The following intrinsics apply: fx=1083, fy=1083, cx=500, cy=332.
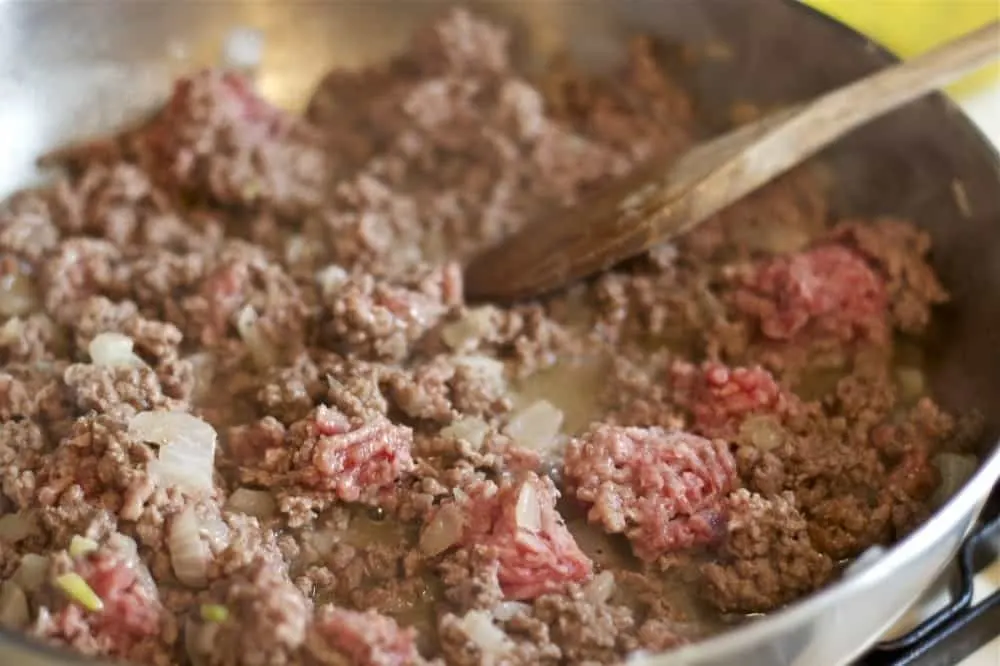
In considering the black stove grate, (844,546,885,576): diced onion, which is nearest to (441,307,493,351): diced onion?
(844,546,885,576): diced onion

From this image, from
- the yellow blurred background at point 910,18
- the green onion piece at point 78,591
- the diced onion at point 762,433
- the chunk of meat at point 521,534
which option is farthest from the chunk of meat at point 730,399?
the green onion piece at point 78,591

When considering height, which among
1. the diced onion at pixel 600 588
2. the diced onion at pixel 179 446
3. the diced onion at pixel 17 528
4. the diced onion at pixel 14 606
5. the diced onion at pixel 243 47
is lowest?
the diced onion at pixel 14 606

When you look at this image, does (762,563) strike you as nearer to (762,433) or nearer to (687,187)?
(762,433)

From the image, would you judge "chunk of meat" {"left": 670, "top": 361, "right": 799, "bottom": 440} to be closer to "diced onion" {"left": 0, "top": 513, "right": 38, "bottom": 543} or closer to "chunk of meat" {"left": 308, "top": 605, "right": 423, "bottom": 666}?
"chunk of meat" {"left": 308, "top": 605, "right": 423, "bottom": 666}

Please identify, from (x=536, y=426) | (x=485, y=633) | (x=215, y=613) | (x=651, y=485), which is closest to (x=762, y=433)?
(x=651, y=485)

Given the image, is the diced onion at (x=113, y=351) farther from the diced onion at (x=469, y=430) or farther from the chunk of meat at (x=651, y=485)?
the chunk of meat at (x=651, y=485)

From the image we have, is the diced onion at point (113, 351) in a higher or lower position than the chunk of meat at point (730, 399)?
lower
